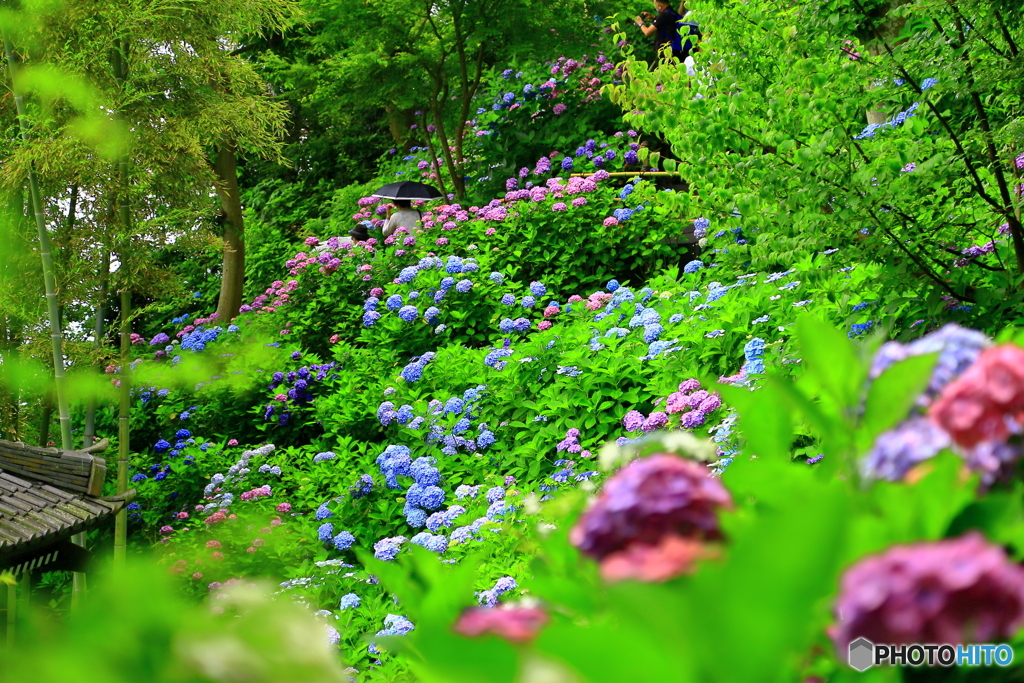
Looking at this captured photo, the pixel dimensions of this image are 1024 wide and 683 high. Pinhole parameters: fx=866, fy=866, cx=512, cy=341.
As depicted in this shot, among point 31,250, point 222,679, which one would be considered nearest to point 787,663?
point 222,679

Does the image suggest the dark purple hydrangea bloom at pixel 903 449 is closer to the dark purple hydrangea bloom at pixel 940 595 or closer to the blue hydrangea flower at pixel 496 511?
the dark purple hydrangea bloom at pixel 940 595

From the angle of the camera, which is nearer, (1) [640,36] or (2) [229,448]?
(2) [229,448]

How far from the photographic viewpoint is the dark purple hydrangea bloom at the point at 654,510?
52cm

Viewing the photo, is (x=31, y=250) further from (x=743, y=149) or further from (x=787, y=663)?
(x=787, y=663)

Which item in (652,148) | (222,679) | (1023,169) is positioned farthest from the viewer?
(652,148)

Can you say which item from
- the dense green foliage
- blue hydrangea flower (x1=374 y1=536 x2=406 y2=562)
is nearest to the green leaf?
the dense green foliage

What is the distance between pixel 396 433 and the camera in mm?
5258

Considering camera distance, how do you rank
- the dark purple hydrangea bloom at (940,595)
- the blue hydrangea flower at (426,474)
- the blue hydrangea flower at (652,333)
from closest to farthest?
the dark purple hydrangea bloom at (940,595) → the blue hydrangea flower at (426,474) → the blue hydrangea flower at (652,333)

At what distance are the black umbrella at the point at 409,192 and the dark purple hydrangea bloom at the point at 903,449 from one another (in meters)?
7.58

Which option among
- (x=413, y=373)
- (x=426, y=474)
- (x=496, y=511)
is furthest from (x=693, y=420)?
(x=413, y=373)

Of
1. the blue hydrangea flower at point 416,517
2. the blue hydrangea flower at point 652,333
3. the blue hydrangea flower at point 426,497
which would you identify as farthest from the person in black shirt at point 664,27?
the blue hydrangea flower at point 416,517

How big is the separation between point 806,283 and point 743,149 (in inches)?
25.8

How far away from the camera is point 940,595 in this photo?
1.42ft

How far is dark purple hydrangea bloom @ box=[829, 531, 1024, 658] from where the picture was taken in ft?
1.42
